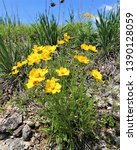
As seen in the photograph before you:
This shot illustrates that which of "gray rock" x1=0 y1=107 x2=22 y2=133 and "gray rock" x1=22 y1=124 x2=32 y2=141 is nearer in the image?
"gray rock" x1=22 y1=124 x2=32 y2=141

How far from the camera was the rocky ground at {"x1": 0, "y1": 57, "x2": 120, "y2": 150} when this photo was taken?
372 cm

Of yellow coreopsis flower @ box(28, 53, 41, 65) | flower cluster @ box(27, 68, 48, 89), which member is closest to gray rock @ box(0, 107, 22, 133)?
yellow coreopsis flower @ box(28, 53, 41, 65)

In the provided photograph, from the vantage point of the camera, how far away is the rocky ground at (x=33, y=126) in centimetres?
372

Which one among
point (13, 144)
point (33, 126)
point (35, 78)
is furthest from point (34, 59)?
point (13, 144)

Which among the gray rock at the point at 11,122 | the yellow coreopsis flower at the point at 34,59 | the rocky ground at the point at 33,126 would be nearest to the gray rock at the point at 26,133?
the rocky ground at the point at 33,126

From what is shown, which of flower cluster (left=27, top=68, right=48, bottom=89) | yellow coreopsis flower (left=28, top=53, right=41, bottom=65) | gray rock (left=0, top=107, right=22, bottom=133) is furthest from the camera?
gray rock (left=0, top=107, right=22, bottom=133)

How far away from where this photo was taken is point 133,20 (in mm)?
4051

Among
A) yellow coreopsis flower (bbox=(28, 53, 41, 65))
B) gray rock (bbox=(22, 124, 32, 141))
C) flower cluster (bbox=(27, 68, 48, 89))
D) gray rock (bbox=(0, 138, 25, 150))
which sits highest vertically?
yellow coreopsis flower (bbox=(28, 53, 41, 65))

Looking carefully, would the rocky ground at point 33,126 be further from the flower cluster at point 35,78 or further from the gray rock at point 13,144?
the flower cluster at point 35,78

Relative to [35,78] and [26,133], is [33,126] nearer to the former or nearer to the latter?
[26,133]

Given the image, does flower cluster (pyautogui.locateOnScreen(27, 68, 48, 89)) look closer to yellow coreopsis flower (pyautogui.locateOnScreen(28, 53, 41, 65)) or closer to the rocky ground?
yellow coreopsis flower (pyautogui.locateOnScreen(28, 53, 41, 65))

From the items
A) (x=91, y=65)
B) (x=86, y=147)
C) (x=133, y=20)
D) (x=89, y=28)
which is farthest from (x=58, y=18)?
(x=86, y=147)

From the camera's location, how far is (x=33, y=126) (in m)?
3.89

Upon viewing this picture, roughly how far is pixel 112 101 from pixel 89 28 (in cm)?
166
